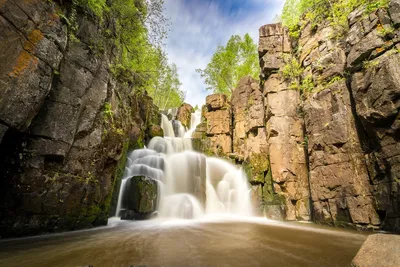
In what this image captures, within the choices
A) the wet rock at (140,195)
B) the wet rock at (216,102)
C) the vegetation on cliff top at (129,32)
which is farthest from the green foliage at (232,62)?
the wet rock at (140,195)

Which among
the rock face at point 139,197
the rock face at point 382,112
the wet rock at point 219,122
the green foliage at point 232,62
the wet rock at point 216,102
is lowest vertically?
the rock face at point 139,197

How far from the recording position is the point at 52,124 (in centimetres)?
613

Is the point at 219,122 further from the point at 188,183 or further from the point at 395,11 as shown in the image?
the point at 395,11

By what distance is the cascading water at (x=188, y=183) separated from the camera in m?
10.5

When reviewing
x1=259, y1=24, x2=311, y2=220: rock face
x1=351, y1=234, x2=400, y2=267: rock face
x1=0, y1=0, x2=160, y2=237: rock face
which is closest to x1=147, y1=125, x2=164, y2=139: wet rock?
x1=0, y1=0, x2=160, y2=237: rock face

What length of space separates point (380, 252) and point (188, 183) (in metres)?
9.71

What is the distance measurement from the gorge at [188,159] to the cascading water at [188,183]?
8 cm

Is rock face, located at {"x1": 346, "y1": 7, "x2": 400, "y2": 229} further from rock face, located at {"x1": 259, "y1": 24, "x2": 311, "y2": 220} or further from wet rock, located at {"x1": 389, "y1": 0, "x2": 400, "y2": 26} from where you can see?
rock face, located at {"x1": 259, "y1": 24, "x2": 311, "y2": 220}

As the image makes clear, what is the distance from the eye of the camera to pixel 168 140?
1608cm

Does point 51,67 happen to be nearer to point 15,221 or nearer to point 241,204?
point 15,221

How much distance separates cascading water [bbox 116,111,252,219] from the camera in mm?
10461

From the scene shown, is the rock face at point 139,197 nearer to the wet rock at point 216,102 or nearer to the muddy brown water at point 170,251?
the muddy brown water at point 170,251

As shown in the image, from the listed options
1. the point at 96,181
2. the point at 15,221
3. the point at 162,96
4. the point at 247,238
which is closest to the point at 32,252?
the point at 15,221

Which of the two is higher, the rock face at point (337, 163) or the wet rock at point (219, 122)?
the wet rock at point (219, 122)
